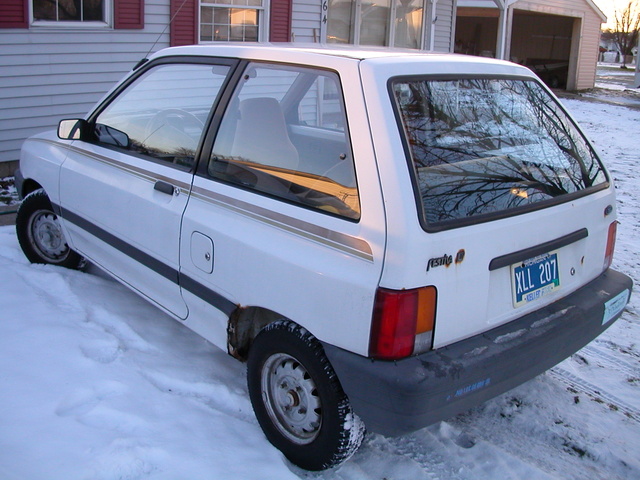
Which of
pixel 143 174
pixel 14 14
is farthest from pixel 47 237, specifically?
pixel 14 14

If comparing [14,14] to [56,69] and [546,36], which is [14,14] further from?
[546,36]

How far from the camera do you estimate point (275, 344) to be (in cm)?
284

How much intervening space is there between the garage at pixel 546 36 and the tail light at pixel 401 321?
2229cm

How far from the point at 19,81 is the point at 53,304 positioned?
4.81 meters

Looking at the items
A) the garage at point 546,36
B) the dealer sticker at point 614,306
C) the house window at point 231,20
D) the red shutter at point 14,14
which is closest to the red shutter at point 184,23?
the house window at point 231,20

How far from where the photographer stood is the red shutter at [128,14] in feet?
28.1

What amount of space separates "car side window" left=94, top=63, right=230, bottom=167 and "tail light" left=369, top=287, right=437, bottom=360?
1383mm

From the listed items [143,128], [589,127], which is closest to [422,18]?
[589,127]

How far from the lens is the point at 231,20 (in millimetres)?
10188

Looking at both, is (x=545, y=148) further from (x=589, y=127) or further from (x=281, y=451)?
(x=589, y=127)

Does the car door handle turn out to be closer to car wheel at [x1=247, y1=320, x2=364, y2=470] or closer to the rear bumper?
car wheel at [x1=247, y1=320, x2=364, y2=470]

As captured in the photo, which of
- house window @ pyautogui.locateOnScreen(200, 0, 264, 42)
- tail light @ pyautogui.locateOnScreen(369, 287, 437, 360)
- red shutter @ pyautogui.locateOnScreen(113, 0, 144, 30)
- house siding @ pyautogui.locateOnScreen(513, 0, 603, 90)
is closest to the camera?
tail light @ pyautogui.locateOnScreen(369, 287, 437, 360)

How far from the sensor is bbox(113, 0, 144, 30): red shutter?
8562 millimetres

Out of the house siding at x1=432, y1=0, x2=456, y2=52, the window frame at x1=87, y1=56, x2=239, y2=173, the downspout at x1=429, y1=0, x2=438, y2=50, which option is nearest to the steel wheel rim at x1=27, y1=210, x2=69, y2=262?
the window frame at x1=87, y1=56, x2=239, y2=173
